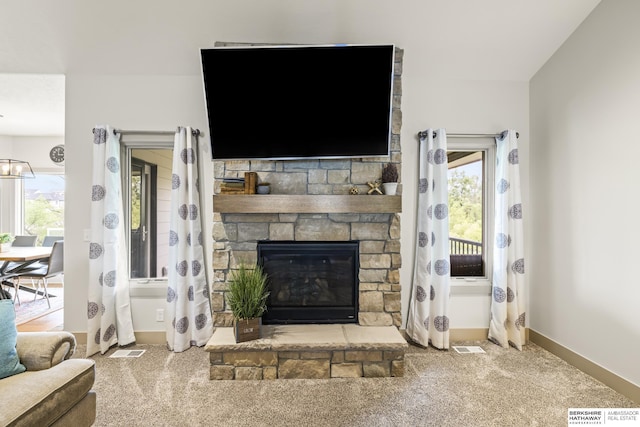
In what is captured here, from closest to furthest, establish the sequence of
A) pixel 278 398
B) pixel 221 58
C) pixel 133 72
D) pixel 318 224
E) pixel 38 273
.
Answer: pixel 278 398 → pixel 221 58 → pixel 318 224 → pixel 133 72 → pixel 38 273

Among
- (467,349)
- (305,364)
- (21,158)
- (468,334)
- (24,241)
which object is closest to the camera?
(305,364)

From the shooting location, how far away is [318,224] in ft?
9.53

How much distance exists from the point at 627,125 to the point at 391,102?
5.25ft

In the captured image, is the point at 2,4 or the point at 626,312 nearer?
the point at 626,312

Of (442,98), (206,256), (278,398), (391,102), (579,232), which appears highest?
(442,98)

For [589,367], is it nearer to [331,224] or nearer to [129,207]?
[331,224]

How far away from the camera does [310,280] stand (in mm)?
2961

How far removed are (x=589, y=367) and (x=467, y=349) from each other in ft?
2.84

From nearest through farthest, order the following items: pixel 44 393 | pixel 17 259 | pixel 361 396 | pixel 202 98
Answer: pixel 44 393, pixel 361 396, pixel 202 98, pixel 17 259

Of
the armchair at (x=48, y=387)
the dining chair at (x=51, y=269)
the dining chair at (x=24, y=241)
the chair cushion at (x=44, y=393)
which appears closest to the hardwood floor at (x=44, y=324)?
the dining chair at (x=51, y=269)

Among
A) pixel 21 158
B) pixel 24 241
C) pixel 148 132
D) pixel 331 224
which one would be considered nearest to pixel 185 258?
pixel 148 132

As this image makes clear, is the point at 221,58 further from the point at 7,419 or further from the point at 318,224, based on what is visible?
the point at 7,419

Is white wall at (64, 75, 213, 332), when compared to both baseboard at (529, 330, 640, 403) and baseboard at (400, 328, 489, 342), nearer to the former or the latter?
baseboard at (400, 328, 489, 342)

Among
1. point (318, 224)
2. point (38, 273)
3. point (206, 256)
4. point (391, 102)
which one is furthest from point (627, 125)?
point (38, 273)
